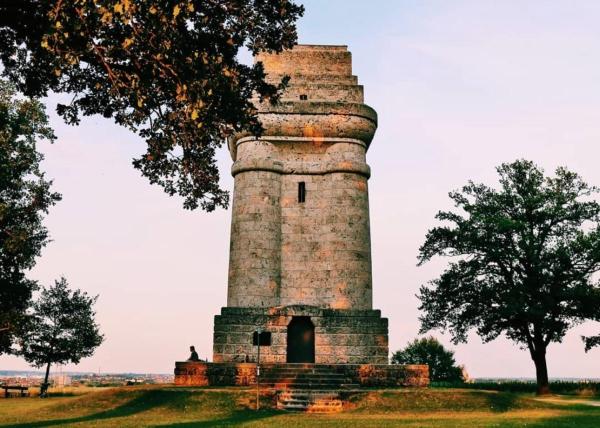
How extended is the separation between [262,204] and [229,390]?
10969 mm

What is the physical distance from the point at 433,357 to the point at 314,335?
43377 mm

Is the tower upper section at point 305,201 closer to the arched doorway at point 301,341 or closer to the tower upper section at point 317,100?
the tower upper section at point 317,100

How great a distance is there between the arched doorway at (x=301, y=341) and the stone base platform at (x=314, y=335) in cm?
46

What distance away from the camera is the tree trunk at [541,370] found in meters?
35.2

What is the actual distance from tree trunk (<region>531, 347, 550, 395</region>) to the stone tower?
12.4 m

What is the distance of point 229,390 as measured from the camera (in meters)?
23.1

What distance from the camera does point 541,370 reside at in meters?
36.2

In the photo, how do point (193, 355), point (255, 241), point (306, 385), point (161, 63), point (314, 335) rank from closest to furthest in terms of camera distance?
point (161, 63) → point (306, 385) → point (193, 355) → point (314, 335) → point (255, 241)

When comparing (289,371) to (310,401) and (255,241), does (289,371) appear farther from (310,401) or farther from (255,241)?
(255,241)

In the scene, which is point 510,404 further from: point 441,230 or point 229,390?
point 441,230

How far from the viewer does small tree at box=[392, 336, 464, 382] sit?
2603 inches

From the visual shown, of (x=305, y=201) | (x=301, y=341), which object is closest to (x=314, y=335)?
(x=301, y=341)

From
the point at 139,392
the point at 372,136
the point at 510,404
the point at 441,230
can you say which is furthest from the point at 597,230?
the point at 139,392

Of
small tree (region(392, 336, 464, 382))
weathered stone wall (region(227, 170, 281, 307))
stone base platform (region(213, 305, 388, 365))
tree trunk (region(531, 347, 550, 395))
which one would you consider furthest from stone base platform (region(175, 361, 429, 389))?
small tree (region(392, 336, 464, 382))
